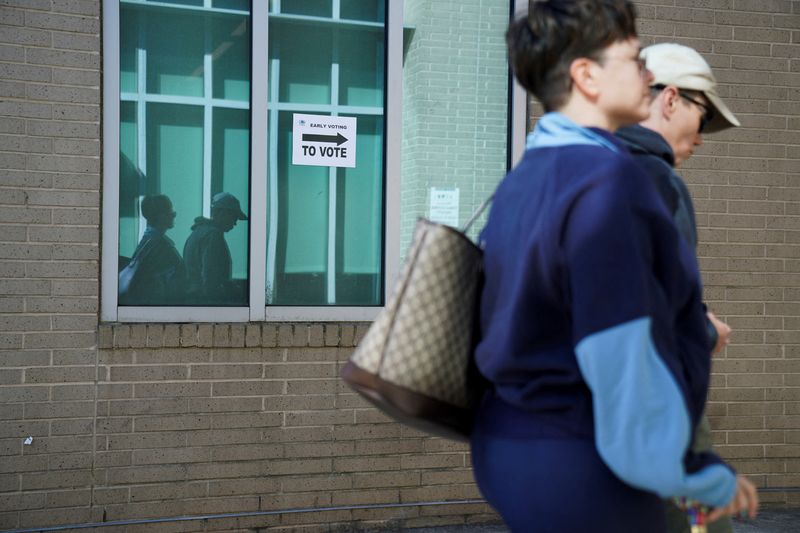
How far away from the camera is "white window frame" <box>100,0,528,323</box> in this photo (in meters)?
5.04

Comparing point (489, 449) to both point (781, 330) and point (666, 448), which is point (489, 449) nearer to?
point (666, 448)

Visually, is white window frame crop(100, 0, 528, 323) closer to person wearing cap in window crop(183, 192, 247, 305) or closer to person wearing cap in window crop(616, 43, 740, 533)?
person wearing cap in window crop(183, 192, 247, 305)

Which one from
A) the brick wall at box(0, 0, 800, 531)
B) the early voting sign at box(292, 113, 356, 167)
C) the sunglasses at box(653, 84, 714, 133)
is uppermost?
the early voting sign at box(292, 113, 356, 167)

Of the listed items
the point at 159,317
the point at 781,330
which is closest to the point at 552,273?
the point at 159,317

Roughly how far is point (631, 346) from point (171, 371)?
3.67 meters

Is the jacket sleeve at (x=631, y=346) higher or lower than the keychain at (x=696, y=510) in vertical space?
higher

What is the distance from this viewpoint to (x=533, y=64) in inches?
81.0

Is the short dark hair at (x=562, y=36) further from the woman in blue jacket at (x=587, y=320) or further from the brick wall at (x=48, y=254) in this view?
the brick wall at (x=48, y=254)

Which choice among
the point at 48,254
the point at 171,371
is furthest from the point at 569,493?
the point at 48,254

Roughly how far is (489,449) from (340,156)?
3.65 meters

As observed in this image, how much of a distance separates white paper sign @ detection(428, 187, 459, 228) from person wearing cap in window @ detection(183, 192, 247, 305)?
104cm

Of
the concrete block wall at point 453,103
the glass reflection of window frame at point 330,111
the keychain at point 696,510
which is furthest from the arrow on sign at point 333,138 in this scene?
the keychain at point 696,510

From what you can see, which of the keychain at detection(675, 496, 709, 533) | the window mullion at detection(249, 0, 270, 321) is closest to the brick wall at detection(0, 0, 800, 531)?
the window mullion at detection(249, 0, 270, 321)

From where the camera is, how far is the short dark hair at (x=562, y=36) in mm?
2000
